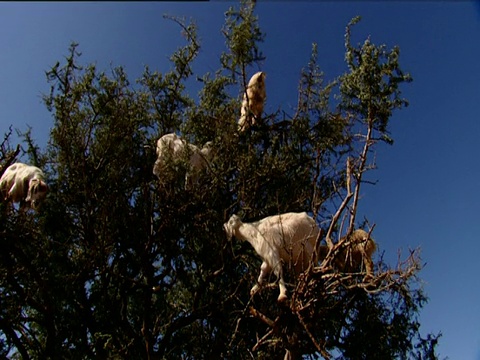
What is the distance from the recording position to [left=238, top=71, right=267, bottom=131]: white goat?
9.82 meters

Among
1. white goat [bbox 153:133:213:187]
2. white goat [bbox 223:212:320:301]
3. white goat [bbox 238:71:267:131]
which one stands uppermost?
white goat [bbox 238:71:267:131]

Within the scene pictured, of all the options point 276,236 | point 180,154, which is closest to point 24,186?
point 180,154

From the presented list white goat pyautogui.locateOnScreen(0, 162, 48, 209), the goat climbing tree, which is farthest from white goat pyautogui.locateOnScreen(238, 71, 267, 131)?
white goat pyautogui.locateOnScreen(0, 162, 48, 209)

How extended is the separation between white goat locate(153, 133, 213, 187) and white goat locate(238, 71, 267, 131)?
994mm

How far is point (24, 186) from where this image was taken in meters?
8.52

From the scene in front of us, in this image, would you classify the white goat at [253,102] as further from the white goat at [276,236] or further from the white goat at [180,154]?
the white goat at [276,236]

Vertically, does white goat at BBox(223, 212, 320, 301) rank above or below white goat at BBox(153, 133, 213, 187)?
below

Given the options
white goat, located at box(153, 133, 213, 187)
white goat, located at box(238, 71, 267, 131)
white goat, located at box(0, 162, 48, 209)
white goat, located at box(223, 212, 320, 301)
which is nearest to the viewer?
white goat, located at box(223, 212, 320, 301)

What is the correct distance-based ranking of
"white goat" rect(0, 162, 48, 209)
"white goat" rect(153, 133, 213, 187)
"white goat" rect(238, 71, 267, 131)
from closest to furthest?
"white goat" rect(0, 162, 48, 209) → "white goat" rect(153, 133, 213, 187) → "white goat" rect(238, 71, 267, 131)

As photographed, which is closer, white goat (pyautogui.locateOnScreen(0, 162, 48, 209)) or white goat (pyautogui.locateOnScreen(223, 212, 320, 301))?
white goat (pyautogui.locateOnScreen(223, 212, 320, 301))

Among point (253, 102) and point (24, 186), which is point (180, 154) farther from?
point (24, 186)

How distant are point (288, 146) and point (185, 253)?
9.86 ft

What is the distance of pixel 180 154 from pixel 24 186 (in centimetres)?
273

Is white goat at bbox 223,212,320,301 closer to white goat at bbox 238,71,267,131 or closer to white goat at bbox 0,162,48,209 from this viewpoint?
white goat at bbox 238,71,267,131
